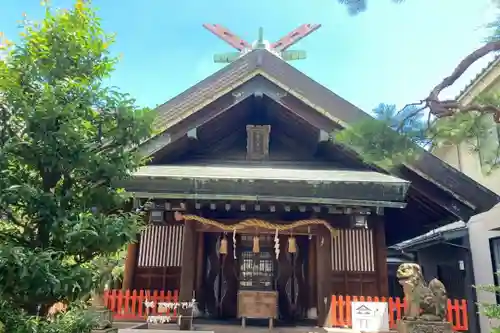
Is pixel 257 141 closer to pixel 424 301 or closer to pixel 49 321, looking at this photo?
pixel 424 301

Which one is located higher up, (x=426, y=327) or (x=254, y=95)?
(x=254, y=95)

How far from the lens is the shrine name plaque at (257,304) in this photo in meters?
7.72

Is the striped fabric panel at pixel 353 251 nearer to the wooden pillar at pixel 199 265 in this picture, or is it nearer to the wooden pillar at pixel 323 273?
the wooden pillar at pixel 323 273

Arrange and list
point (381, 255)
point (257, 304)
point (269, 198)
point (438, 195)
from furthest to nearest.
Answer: point (381, 255) → point (438, 195) → point (257, 304) → point (269, 198)

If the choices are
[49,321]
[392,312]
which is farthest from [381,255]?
[49,321]

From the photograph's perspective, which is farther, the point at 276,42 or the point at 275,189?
the point at 276,42

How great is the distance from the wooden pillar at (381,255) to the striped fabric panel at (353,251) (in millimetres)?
107

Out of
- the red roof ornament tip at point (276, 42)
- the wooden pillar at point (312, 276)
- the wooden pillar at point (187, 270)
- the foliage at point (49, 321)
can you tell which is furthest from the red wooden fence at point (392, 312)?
the red roof ornament tip at point (276, 42)

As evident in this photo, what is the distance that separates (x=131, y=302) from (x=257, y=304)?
2.48 m

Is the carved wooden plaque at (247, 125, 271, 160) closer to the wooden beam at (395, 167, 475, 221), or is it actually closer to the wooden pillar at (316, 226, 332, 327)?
the wooden pillar at (316, 226, 332, 327)

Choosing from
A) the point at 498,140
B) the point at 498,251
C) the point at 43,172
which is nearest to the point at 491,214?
the point at 498,251

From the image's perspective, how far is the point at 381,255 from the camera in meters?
8.34

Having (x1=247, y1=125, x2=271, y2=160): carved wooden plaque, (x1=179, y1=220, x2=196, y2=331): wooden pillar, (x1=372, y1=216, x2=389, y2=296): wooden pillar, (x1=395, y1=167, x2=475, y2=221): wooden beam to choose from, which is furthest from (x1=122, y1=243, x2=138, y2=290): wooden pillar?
(x1=395, y1=167, x2=475, y2=221): wooden beam

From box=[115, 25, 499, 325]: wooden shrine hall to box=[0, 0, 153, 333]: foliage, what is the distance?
2.36m
